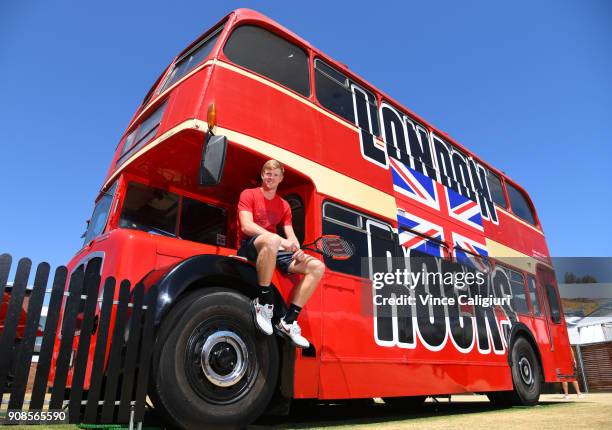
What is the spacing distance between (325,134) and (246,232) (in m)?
Answer: 1.73

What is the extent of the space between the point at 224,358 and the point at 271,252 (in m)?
0.83

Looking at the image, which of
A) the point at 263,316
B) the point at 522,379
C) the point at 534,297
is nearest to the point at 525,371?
the point at 522,379

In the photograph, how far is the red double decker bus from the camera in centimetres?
312

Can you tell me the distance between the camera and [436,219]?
600 centimetres

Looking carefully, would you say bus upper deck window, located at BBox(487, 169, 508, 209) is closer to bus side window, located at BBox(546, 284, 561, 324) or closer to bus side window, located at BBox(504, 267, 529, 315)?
bus side window, located at BBox(504, 267, 529, 315)

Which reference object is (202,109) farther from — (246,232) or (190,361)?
(190,361)

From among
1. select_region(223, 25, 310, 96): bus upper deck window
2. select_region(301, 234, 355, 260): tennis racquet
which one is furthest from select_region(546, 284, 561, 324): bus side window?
select_region(223, 25, 310, 96): bus upper deck window

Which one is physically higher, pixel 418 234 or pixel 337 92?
pixel 337 92

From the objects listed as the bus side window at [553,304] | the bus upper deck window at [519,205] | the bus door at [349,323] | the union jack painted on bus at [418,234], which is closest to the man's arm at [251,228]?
the bus door at [349,323]

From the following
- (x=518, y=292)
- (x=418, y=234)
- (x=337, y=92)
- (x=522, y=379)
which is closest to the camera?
(x=337, y=92)

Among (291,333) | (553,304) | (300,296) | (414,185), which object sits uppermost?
(414,185)

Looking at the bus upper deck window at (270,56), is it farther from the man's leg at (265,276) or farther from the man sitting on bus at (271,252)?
the man's leg at (265,276)

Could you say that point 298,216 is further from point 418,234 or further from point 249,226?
point 418,234

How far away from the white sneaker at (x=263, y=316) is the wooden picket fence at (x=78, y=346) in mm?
756
